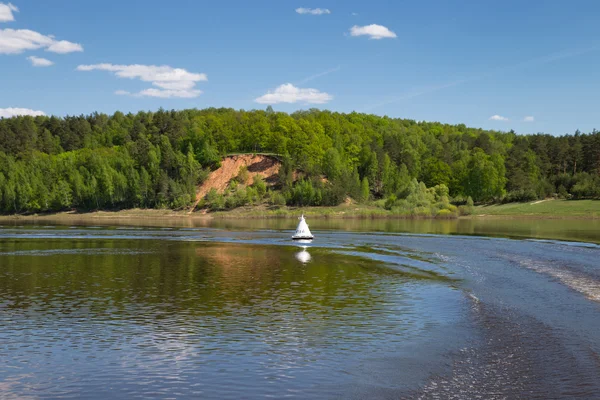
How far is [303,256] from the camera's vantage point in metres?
64.7

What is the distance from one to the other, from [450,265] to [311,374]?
122ft

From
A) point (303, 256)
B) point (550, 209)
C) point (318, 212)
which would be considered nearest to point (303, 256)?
point (303, 256)

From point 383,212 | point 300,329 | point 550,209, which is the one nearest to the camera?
point 300,329

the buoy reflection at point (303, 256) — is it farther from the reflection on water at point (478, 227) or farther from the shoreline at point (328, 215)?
the shoreline at point (328, 215)

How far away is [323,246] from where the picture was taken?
3066 inches

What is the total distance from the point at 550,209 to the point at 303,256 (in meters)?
120

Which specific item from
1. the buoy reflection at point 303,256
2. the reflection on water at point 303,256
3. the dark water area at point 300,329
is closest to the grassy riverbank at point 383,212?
the reflection on water at point 303,256

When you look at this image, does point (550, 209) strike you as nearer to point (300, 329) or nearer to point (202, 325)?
point (300, 329)

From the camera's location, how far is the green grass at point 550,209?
151 m

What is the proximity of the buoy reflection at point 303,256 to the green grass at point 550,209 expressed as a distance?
345 ft

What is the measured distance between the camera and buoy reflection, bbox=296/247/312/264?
60.6 metres

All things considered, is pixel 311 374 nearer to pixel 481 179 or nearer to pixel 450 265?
pixel 450 265

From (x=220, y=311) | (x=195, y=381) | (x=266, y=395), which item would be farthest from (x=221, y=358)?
(x=220, y=311)

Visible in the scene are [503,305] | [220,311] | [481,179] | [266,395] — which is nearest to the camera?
[266,395]
